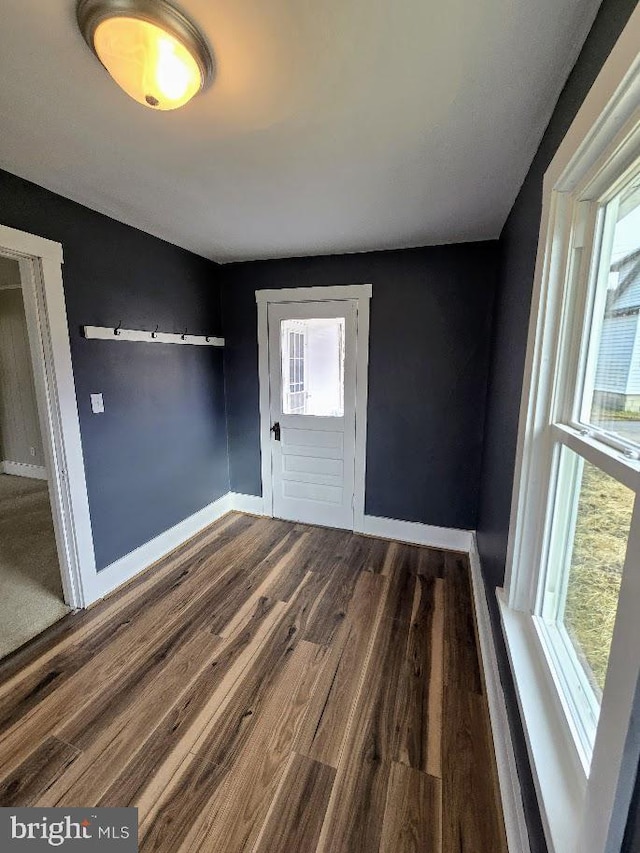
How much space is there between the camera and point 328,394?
2977mm

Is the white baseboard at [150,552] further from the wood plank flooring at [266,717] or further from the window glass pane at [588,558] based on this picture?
the window glass pane at [588,558]

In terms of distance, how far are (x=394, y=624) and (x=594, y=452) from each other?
62.3 inches

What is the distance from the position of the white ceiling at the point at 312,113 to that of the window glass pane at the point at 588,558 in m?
1.22

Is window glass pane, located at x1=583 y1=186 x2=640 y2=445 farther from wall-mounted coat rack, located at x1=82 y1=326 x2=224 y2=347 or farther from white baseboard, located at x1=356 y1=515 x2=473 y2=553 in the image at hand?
wall-mounted coat rack, located at x1=82 y1=326 x2=224 y2=347

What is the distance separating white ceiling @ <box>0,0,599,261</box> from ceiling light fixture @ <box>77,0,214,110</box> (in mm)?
46

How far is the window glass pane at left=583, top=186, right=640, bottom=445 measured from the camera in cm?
→ 78

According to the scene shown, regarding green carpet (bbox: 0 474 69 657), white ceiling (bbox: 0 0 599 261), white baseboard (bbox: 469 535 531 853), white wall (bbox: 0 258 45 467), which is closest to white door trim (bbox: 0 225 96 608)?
green carpet (bbox: 0 474 69 657)

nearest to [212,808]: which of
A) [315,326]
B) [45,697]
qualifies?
[45,697]

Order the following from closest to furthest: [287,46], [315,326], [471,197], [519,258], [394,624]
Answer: [287,46], [519,258], [471,197], [394,624], [315,326]

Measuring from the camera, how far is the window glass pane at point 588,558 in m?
0.83

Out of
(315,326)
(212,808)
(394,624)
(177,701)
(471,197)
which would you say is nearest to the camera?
(212,808)

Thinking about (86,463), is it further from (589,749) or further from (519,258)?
(519,258)

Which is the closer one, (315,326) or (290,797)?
(290,797)
